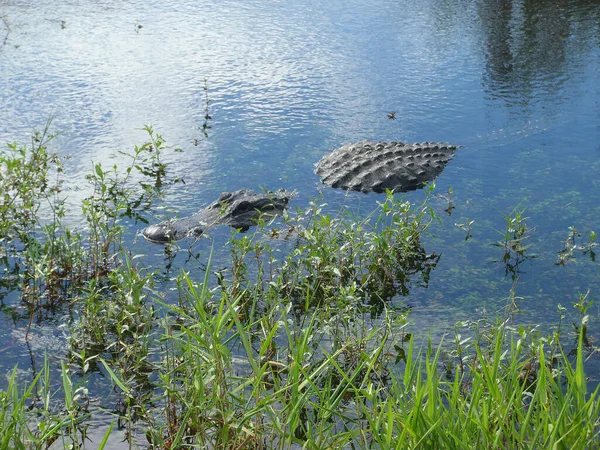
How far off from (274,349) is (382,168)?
8.29 feet

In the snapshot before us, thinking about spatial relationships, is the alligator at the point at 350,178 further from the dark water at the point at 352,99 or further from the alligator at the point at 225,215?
the dark water at the point at 352,99

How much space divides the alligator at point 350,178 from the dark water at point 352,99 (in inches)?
5.1

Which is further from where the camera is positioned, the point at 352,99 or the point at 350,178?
the point at 352,99

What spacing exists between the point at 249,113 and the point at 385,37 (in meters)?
2.73

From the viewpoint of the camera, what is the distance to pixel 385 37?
9266 mm

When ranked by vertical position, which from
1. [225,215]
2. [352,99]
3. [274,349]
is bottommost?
[274,349]

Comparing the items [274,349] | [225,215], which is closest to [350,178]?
[225,215]

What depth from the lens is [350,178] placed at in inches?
239

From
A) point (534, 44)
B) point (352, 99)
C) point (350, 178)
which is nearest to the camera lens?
point (350, 178)

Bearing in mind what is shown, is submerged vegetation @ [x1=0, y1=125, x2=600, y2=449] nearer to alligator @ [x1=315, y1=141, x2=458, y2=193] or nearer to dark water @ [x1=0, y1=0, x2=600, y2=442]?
dark water @ [x1=0, y1=0, x2=600, y2=442]

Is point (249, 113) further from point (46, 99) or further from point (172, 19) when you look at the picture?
point (172, 19)

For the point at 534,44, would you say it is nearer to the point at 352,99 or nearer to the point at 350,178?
the point at 352,99

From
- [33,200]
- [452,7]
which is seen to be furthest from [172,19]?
[33,200]

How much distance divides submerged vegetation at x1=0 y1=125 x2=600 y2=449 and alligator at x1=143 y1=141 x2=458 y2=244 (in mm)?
189
